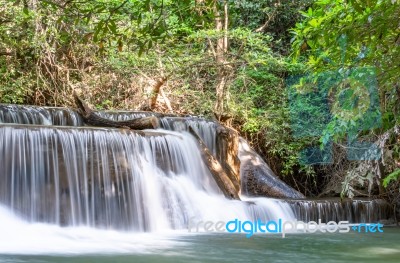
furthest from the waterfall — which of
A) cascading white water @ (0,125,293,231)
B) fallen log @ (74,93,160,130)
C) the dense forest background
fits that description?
the dense forest background

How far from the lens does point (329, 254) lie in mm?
5043

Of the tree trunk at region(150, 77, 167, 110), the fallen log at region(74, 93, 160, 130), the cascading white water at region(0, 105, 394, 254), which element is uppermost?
the tree trunk at region(150, 77, 167, 110)

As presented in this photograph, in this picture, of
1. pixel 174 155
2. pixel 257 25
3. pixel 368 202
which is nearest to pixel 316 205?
pixel 368 202

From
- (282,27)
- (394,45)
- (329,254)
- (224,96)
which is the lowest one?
(329,254)

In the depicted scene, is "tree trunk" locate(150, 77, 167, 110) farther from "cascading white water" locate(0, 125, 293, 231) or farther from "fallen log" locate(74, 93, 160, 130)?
"cascading white water" locate(0, 125, 293, 231)

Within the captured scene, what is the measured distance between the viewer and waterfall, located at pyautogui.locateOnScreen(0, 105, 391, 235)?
256 inches

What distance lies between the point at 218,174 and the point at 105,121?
2.00m

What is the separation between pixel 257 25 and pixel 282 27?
2.39 feet

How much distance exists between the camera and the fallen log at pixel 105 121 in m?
9.12

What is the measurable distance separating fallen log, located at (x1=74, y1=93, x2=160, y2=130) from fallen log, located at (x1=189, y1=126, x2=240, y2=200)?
88cm

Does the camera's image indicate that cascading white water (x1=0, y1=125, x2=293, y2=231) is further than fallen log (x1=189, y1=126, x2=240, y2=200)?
No

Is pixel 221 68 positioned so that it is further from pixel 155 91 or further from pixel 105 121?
pixel 105 121

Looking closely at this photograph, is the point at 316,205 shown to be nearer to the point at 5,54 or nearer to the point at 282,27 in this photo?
the point at 5,54

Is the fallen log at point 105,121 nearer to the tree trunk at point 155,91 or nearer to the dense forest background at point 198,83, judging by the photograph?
the dense forest background at point 198,83
